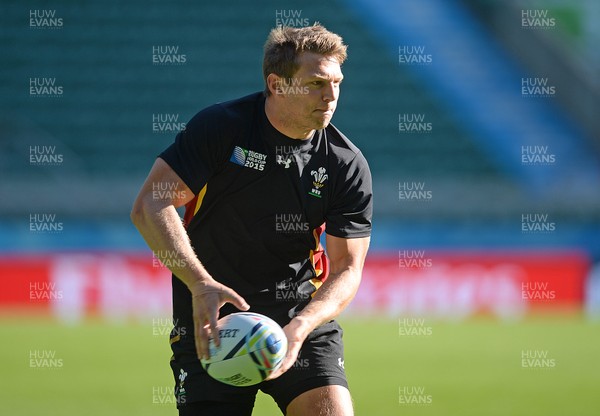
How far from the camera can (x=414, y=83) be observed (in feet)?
68.5

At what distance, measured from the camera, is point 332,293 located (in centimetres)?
484

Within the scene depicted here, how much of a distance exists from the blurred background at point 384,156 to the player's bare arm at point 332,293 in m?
5.88

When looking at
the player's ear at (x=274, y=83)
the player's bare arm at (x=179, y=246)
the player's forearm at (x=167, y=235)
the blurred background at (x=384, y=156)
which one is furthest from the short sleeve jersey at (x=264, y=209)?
the blurred background at (x=384, y=156)

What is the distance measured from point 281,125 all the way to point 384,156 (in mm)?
14833

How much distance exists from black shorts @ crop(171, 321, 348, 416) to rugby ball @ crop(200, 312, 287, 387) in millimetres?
357

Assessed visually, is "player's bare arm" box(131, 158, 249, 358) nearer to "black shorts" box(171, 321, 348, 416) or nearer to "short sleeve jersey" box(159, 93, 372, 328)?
"short sleeve jersey" box(159, 93, 372, 328)

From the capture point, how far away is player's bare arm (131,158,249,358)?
428cm

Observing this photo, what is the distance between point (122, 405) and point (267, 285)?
384cm

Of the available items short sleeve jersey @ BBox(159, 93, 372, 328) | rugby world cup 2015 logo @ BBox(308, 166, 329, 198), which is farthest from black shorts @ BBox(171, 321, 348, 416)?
rugby world cup 2015 logo @ BBox(308, 166, 329, 198)

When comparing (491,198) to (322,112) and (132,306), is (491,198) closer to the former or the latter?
(132,306)

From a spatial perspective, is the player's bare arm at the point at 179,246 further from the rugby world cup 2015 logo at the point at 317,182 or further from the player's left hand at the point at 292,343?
the rugby world cup 2015 logo at the point at 317,182

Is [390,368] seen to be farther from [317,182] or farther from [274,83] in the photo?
[274,83]

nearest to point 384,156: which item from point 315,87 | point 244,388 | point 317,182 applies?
point 317,182

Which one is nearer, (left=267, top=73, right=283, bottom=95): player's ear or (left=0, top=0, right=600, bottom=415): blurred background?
(left=267, top=73, right=283, bottom=95): player's ear
